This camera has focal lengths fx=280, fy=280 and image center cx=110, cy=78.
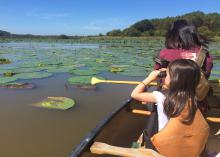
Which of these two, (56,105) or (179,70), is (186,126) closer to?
(179,70)

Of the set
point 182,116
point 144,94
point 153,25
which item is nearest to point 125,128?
point 144,94

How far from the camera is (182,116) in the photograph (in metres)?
1.57

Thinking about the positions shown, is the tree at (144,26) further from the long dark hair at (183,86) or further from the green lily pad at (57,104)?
the long dark hair at (183,86)

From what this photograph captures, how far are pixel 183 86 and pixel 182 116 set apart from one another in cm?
17

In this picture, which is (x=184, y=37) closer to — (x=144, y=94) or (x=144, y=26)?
(x=144, y=94)

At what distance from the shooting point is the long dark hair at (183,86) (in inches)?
61.4

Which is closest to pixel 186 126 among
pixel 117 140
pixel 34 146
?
pixel 117 140

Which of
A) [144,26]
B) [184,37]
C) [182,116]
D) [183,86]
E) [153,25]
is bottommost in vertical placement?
[182,116]

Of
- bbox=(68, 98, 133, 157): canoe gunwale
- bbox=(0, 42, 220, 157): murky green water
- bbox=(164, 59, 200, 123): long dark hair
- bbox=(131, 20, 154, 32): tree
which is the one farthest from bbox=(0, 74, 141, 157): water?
bbox=(131, 20, 154, 32): tree

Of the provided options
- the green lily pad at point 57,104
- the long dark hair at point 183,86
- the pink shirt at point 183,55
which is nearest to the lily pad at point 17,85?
the green lily pad at point 57,104

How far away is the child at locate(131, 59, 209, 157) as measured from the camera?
157 centimetres

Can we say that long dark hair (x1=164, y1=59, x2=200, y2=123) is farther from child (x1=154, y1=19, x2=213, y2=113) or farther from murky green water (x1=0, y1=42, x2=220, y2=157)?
murky green water (x1=0, y1=42, x2=220, y2=157)

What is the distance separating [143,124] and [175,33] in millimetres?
1222

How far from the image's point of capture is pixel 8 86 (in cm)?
512
